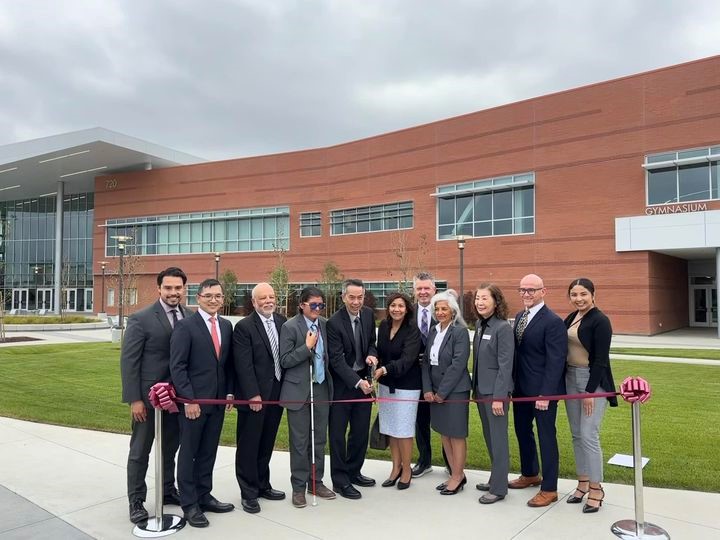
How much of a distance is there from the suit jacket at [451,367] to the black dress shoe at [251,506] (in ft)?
6.15

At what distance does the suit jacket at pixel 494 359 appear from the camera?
4855 millimetres

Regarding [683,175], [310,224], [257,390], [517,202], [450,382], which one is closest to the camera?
[257,390]

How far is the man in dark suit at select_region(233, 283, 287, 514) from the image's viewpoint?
471 cm

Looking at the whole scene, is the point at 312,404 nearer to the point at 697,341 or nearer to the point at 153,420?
the point at 153,420

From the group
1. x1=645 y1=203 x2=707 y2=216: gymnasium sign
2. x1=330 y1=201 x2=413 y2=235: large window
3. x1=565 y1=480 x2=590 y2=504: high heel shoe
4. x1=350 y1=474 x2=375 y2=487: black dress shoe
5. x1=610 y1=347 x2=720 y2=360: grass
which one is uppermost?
x1=330 y1=201 x2=413 y2=235: large window

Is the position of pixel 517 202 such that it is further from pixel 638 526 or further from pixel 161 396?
pixel 161 396

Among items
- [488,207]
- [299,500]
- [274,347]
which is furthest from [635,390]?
[488,207]

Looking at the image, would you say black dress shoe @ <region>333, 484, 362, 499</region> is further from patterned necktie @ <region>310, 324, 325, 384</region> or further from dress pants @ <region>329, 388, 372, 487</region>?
patterned necktie @ <region>310, 324, 325, 384</region>

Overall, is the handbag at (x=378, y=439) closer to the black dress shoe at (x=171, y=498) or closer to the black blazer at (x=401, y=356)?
the black blazer at (x=401, y=356)

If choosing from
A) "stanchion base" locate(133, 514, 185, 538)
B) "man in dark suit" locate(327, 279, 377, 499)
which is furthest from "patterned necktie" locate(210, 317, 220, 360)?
"stanchion base" locate(133, 514, 185, 538)

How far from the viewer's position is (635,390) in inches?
169

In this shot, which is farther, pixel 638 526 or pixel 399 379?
pixel 399 379

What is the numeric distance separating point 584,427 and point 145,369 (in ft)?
12.6

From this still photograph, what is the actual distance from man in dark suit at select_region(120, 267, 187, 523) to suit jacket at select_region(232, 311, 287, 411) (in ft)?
1.92
